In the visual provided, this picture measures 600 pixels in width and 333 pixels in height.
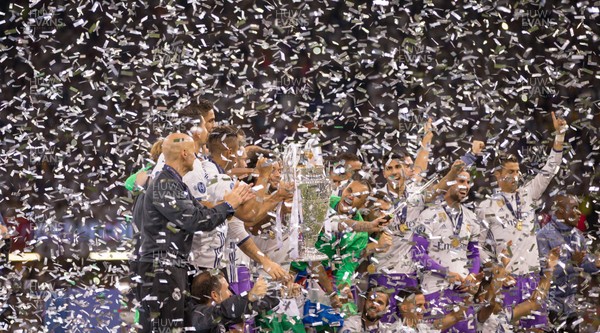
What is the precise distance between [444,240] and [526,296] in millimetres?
838

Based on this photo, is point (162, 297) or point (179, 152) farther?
point (179, 152)

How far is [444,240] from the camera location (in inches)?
305

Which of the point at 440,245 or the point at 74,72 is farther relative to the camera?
the point at 74,72

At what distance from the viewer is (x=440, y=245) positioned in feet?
25.3

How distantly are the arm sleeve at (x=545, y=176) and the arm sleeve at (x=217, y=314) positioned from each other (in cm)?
345

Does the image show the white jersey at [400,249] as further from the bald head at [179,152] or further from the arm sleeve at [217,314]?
the bald head at [179,152]

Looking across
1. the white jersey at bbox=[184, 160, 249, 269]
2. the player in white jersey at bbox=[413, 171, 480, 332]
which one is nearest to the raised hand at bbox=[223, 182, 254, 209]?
the white jersey at bbox=[184, 160, 249, 269]

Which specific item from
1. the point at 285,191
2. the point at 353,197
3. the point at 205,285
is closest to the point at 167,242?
the point at 205,285

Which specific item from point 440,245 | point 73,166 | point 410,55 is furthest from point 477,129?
point 73,166

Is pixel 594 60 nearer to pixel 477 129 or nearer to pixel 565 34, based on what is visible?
pixel 565 34

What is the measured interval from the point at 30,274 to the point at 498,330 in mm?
3987

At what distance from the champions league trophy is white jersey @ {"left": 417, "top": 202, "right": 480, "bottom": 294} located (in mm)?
1320

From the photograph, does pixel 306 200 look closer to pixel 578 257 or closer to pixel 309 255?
pixel 309 255

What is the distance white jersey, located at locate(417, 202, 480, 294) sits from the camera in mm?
7609
